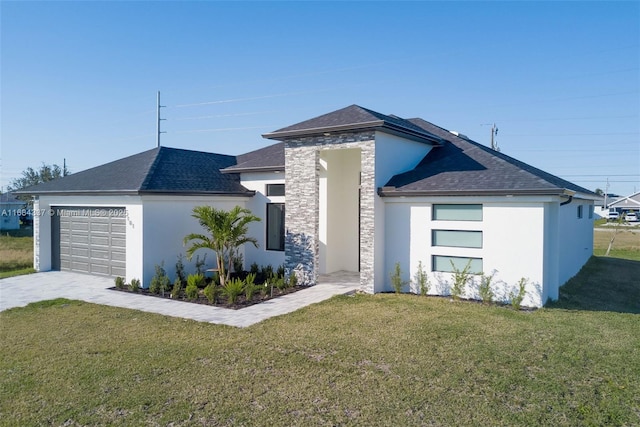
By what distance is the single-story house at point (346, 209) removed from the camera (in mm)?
11281

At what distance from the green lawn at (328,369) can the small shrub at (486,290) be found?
0.89 metres

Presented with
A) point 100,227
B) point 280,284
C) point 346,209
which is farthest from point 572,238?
point 100,227

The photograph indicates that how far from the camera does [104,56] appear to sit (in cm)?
1838

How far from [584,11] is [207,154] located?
1691 cm

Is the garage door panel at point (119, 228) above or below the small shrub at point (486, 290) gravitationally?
above

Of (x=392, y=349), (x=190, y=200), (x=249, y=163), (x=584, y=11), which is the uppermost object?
(x=584, y=11)

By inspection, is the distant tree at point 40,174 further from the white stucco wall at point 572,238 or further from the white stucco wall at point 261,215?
the white stucco wall at point 572,238

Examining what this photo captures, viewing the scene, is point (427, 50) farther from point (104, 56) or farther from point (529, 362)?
point (529, 362)

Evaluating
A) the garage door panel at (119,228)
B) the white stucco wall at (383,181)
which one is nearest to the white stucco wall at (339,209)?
the white stucco wall at (383,181)

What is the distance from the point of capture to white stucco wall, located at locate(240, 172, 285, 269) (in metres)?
16.1

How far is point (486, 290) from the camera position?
11.2m

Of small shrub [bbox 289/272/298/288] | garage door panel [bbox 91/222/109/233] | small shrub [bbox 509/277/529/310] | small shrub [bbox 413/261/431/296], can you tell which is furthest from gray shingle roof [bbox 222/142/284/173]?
small shrub [bbox 509/277/529/310]

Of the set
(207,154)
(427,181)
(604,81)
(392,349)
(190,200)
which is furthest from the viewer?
(604,81)

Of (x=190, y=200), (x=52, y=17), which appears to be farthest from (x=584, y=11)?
(x=52, y=17)
